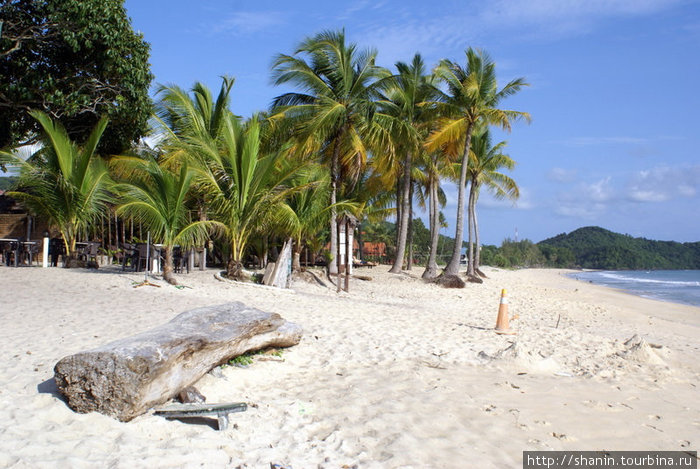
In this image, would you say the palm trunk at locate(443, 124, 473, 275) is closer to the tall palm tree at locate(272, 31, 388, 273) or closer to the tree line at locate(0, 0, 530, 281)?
the tree line at locate(0, 0, 530, 281)

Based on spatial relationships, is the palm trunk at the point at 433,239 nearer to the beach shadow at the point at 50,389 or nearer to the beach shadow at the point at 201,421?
the beach shadow at the point at 201,421

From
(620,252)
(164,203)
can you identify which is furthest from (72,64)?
(620,252)

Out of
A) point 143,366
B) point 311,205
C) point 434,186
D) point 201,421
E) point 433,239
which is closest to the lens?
point 143,366

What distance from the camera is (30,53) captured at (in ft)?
47.0

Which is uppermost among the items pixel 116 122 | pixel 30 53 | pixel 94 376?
pixel 30 53

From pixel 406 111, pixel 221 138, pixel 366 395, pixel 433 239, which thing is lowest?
pixel 366 395

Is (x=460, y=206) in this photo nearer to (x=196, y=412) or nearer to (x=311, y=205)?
(x=311, y=205)

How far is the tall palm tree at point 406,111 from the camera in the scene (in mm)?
17703

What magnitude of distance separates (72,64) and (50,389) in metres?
13.6

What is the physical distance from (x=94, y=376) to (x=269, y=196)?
9357mm

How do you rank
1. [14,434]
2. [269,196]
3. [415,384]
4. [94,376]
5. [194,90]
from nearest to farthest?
[14,434], [94,376], [415,384], [269,196], [194,90]

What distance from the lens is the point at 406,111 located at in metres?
21.0

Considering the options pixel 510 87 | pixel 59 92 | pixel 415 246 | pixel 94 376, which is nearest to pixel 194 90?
pixel 59 92

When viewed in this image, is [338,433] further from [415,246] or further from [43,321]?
[415,246]
